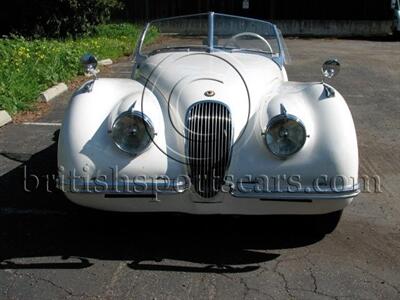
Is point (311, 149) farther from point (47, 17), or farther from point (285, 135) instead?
point (47, 17)

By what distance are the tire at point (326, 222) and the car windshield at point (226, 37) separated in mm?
1808

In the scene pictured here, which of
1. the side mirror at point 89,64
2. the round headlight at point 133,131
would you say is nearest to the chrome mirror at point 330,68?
the round headlight at point 133,131

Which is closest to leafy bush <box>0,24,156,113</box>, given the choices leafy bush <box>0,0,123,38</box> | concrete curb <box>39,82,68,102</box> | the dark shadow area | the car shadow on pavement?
concrete curb <box>39,82,68,102</box>

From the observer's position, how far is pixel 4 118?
755cm

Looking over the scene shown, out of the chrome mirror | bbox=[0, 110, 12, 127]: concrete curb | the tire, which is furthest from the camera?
bbox=[0, 110, 12, 127]: concrete curb

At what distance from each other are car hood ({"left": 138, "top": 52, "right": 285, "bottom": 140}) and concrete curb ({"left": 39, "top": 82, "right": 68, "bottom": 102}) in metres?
4.09

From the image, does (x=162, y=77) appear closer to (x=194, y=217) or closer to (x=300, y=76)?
(x=194, y=217)

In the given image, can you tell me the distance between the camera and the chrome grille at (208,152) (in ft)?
12.9

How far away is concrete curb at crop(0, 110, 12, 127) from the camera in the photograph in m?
7.47

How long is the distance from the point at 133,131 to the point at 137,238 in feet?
2.68

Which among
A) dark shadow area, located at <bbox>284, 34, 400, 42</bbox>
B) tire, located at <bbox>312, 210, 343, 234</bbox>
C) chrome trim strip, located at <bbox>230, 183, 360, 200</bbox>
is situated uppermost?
chrome trim strip, located at <bbox>230, 183, 360, 200</bbox>

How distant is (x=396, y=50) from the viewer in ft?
59.0

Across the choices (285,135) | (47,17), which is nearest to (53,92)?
(285,135)

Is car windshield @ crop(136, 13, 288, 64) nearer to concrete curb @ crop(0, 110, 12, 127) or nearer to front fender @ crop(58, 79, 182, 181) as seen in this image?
front fender @ crop(58, 79, 182, 181)
